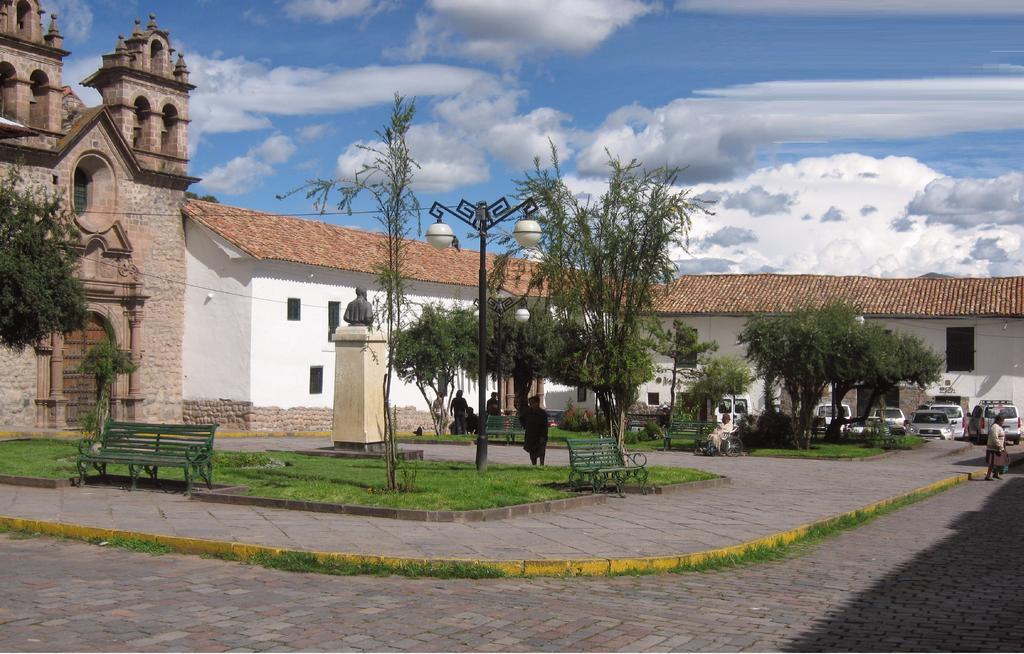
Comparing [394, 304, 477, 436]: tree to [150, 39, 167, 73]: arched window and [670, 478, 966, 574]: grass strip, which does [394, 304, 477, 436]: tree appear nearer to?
[150, 39, 167, 73]: arched window

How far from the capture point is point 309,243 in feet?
116

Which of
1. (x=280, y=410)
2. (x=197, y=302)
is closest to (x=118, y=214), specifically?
(x=197, y=302)

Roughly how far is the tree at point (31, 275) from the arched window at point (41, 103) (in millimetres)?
8738

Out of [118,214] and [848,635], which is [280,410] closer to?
[118,214]

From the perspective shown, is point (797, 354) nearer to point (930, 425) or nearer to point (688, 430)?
point (688, 430)

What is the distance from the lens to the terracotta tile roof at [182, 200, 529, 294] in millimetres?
32406

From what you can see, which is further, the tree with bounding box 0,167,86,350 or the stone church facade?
Result: the stone church facade

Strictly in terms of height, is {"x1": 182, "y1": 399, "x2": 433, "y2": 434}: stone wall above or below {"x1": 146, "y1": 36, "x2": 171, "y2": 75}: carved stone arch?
below

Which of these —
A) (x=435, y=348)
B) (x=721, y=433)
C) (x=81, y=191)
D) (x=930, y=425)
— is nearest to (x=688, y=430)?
(x=721, y=433)

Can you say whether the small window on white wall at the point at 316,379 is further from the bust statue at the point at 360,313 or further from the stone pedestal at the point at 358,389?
the bust statue at the point at 360,313

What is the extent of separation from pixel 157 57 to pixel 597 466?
24.7 metres

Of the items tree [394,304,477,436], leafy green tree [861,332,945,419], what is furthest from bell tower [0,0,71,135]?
leafy green tree [861,332,945,419]

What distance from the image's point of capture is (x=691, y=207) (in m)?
15.0

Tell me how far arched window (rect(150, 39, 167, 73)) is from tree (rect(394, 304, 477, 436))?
11210 millimetres
